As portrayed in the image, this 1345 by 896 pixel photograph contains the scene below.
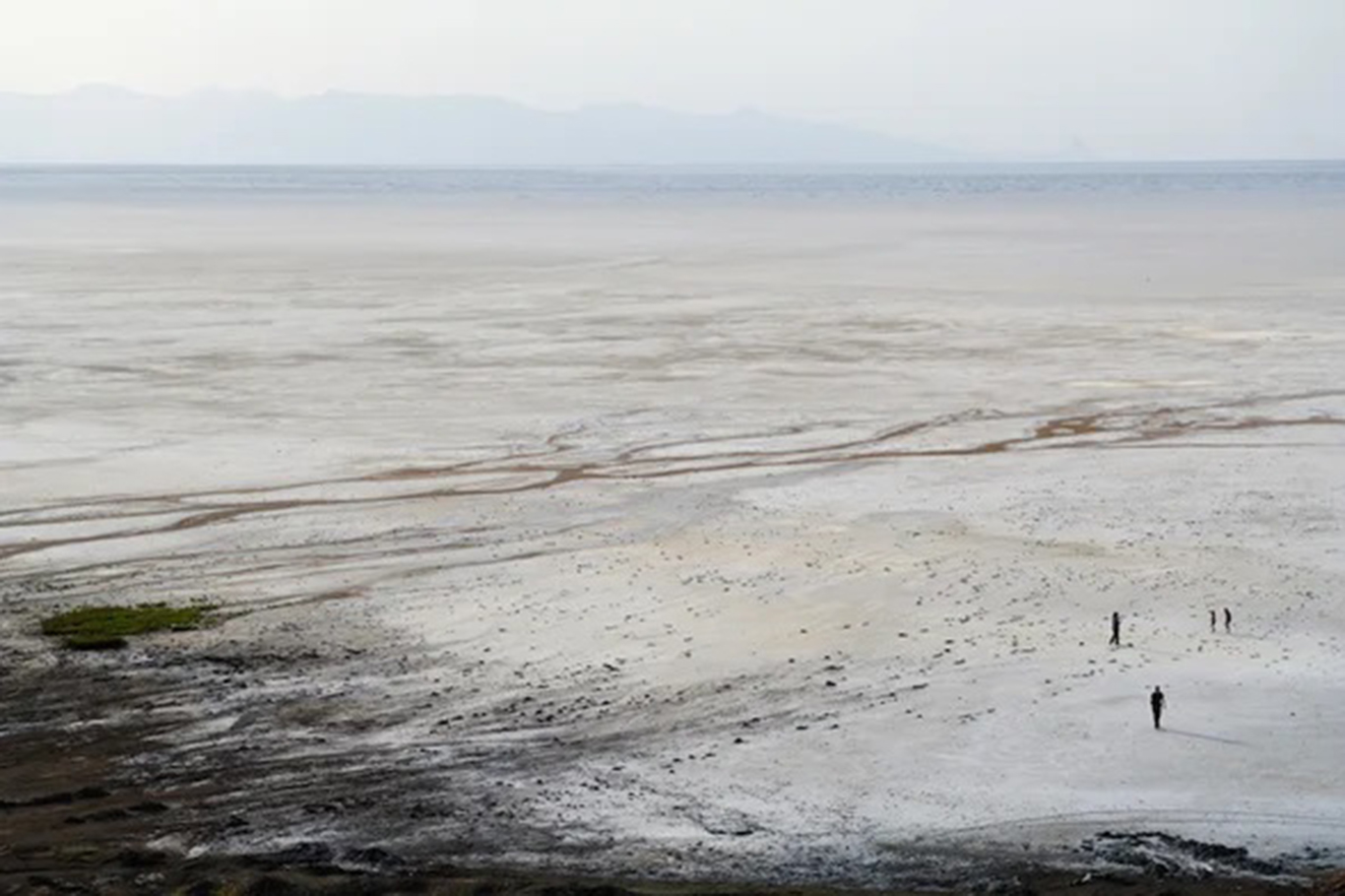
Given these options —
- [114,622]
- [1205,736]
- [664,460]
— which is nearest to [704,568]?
[114,622]

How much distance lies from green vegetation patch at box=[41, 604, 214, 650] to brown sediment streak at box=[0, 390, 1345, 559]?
191 inches

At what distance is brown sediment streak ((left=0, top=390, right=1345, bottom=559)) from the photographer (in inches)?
1532

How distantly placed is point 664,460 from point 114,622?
15.9 metres

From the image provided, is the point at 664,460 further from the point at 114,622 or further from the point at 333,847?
the point at 333,847

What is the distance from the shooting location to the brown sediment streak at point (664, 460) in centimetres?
3891

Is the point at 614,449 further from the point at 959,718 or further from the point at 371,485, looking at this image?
the point at 959,718

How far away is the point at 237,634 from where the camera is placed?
1211 inches

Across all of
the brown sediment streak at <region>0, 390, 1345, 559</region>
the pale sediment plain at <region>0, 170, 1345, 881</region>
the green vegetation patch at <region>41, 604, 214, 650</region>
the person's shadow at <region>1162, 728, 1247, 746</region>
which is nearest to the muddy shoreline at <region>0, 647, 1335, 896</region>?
the pale sediment plain at <region>0, 170, 1345, 881</region>

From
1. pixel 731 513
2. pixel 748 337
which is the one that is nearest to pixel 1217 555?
pixel 731 513

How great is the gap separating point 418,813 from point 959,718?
7412 millimetres

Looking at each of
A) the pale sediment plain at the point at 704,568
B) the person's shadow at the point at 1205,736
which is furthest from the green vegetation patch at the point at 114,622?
the person's shadow at the point at 1205,736

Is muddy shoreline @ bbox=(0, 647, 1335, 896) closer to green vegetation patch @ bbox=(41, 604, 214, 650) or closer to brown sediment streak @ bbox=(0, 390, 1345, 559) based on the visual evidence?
green vegetation patch @ bbox=(41, 604, 214, 650)

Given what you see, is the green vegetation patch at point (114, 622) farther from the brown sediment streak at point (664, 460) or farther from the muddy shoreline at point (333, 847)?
the brown sediment streak at point (664, 460)

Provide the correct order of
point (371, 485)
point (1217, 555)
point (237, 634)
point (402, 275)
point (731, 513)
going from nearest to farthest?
point (237, 634) → point (1217, 555) → point (731, 513) → point (371, 485) → point (402, 275)
